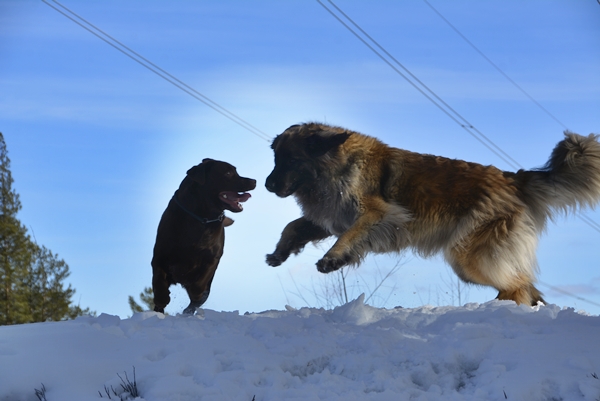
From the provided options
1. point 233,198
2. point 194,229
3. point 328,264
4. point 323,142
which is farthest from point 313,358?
point 323,142

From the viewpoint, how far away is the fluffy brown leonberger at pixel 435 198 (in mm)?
6484

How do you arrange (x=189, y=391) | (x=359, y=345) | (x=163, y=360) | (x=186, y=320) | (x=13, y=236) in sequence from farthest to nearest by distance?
(x=13, y=236), (x=186, y=320), (x=359, y=345), (x=163, y=360), (x=189, y=391)

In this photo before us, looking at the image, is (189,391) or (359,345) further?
(359,345)

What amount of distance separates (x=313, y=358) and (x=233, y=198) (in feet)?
10.1

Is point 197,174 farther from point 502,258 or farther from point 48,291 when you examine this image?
point 48,291

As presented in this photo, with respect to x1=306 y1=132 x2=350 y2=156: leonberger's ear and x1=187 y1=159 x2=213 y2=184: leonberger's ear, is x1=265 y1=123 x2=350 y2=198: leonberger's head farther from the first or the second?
x1=187 y1=159 x2=213 y2=184: leonberger's ear

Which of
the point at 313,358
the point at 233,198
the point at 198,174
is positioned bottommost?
the point at 313,358

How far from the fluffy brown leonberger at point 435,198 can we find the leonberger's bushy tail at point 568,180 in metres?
0.01

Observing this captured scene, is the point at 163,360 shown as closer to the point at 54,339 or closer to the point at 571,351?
the point at 54,339

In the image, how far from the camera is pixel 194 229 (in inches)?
255

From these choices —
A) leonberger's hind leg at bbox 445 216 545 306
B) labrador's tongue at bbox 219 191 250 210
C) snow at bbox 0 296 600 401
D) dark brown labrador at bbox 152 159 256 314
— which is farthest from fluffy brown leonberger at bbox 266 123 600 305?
snow at bbox 0 296 600 401

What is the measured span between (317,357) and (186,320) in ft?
4.17

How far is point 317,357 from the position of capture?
4.03m

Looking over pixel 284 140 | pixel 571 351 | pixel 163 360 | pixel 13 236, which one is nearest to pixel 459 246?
pixel 284 140
